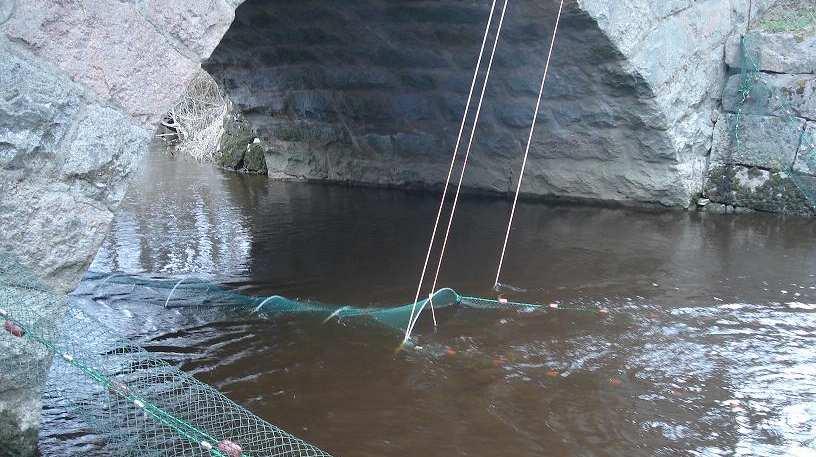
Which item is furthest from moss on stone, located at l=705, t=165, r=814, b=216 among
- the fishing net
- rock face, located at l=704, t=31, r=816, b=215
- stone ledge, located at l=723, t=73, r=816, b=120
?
the fishing net

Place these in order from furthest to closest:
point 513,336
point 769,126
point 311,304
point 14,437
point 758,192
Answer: point 758,192 < point 769,126 < point 311,304 < point 513,336 < point 14,437

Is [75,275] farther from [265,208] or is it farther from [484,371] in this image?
[265,208]

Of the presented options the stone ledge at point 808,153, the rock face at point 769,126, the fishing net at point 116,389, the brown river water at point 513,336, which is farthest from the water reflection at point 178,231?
the stone ledge at point 808,153

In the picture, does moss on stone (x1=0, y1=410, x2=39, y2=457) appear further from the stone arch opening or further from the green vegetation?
the green vegetation

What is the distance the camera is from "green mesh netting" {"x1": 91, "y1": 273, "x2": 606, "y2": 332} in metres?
4.44

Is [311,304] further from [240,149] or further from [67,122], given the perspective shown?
[240,149]

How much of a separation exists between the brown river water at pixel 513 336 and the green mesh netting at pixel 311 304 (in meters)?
0.10

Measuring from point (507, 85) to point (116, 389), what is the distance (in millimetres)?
5434

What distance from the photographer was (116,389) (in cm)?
257

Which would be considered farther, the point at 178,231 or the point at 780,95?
the point at 780,95

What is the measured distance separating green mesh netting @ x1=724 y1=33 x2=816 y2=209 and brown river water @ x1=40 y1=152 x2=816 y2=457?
0.46m

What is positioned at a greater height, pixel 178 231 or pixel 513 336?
pixel 513 336

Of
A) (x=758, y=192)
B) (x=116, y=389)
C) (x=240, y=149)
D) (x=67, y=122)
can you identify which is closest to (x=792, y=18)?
(x=758, y=192)

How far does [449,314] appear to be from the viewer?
182 inches
